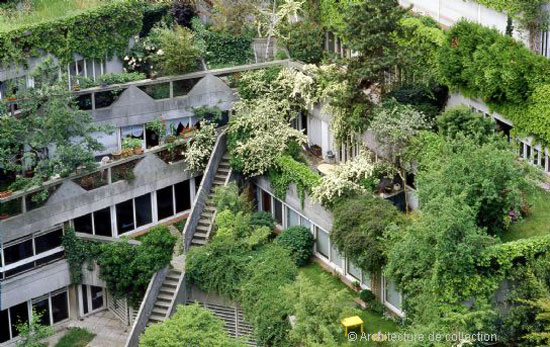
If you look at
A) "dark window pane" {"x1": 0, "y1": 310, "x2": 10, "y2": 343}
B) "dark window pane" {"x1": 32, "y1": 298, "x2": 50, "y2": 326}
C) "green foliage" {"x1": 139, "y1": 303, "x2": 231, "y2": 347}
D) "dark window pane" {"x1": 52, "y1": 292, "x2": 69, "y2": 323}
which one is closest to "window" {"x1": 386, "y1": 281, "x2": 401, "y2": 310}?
"green foliage" {"x1": 139, "y1": 303, "x2": 231, "y2": 347}

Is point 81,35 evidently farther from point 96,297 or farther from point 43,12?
point 96,297

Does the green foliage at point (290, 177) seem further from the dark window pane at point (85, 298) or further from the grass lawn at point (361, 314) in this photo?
the dark window pane at point (85, 298)

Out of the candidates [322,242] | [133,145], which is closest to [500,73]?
[322,242]

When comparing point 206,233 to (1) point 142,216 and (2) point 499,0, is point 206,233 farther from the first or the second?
(2) point 499,0

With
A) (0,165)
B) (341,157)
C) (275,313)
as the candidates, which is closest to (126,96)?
(0,165)

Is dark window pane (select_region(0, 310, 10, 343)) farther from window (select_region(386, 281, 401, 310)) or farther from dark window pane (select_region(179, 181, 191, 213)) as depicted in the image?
window (select_region(386, 281, 401, 310))

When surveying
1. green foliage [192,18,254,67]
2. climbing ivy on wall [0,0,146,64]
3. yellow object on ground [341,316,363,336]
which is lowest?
yellow object on ground [341,316,363,336]
